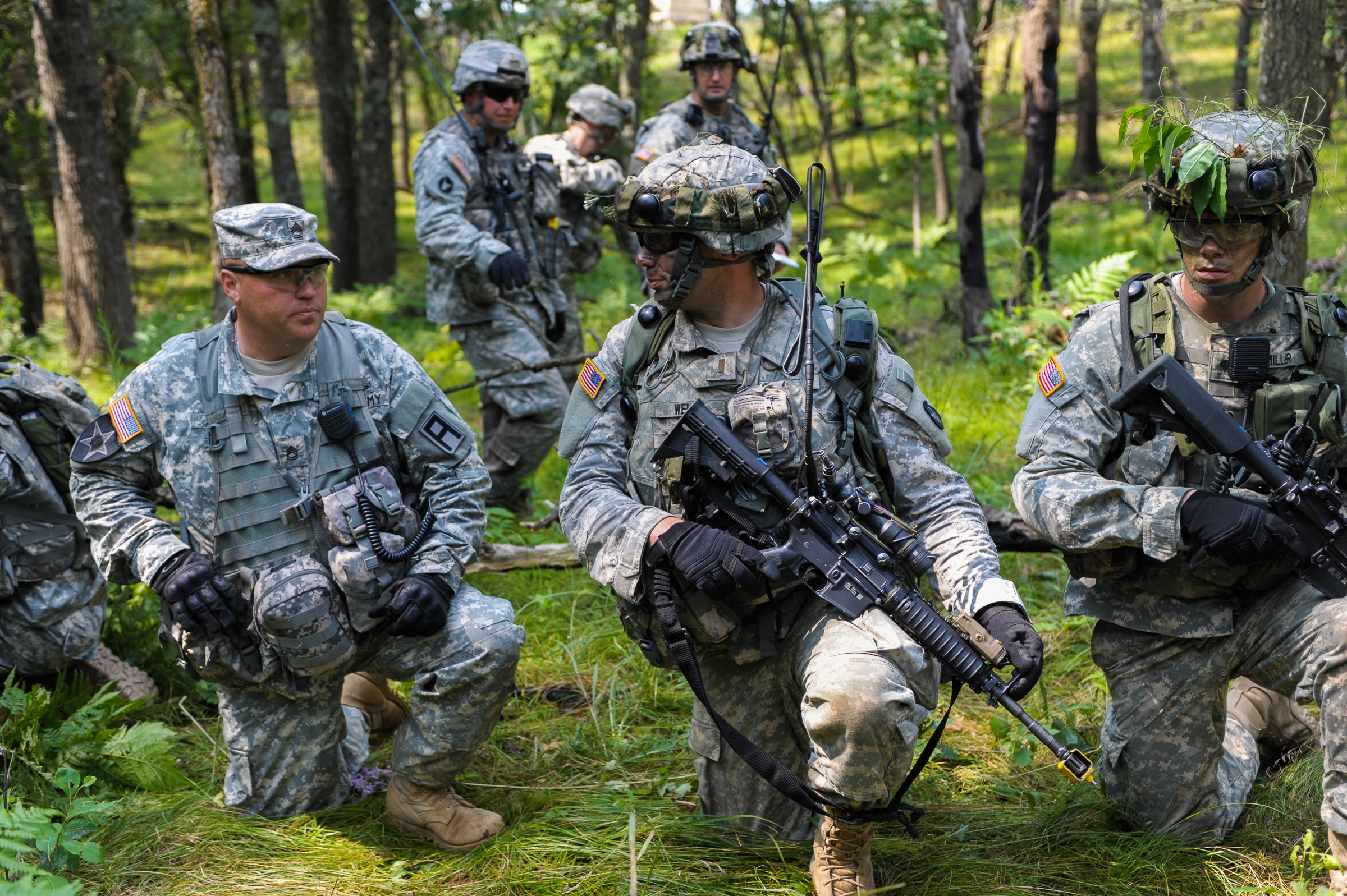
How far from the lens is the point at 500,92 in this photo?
6.50 m

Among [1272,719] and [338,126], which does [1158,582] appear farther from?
[338,126]

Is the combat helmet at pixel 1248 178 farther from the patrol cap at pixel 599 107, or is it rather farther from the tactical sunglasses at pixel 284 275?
the patrol cap at pixel 599 107

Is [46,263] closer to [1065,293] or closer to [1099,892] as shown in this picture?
[1065,293]

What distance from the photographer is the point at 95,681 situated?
4.65m

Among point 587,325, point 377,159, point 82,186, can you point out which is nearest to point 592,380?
point 587,325

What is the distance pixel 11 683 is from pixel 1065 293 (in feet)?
21.6

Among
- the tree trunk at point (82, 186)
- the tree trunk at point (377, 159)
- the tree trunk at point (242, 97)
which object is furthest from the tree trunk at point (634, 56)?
the tree trunk at point (82, 186)

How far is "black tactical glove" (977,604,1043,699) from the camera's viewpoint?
2.88 meters

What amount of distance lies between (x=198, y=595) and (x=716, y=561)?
166cm

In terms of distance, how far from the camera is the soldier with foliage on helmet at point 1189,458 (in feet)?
11.1

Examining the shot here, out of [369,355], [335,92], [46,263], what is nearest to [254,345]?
[369,355]

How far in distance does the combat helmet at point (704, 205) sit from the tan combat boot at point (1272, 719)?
2.40 m

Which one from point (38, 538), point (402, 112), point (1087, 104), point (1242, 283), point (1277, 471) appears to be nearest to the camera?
point (1277, 471)

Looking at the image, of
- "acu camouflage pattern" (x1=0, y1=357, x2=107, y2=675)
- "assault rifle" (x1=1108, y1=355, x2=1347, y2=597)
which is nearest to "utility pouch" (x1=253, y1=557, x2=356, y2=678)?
"acu camouflage pattern" (x1=0, y1=357, x2=107, y2=675)
